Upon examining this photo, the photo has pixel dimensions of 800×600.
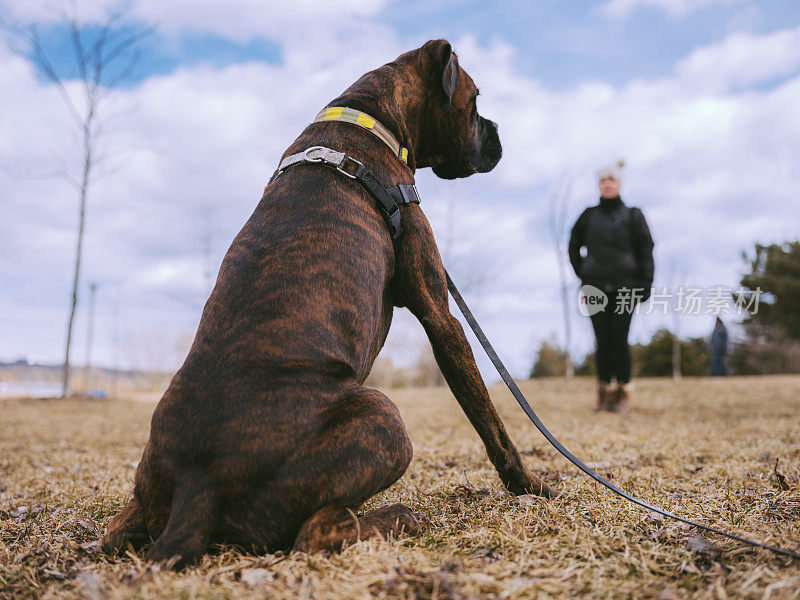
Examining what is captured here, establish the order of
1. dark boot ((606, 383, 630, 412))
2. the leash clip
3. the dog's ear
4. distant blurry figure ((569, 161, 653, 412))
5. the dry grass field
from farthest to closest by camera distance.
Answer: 1. dark boot ((606, 383, 630, 412))
2. distant blurry figure ((569, 161, 653, 412))
3. the dog's ear
4. the leash clip
5. the dry grass field

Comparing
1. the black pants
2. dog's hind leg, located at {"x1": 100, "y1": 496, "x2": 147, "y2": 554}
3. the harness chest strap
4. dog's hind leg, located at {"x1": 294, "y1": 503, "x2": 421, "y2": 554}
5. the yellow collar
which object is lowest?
dog's hind leg, located at {"x1": 100, "y1": 496, "x2": 147, "y2": 554}

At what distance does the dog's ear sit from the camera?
2792 millimetres

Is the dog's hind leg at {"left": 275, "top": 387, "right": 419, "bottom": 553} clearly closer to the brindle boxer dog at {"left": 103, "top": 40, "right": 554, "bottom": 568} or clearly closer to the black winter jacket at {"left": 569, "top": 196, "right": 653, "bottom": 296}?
the brindle boxer dog at {"left": 103, "top": 40, "right": 554, "bottom": 568}

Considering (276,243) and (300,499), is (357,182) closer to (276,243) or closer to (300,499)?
(276,243)

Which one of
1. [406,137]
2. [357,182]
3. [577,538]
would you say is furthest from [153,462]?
A: [406,137]

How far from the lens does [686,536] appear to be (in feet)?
6.70

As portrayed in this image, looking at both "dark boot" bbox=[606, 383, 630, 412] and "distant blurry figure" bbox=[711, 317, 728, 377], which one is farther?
"distant blurry figure" bbox=[711, 317, 728, 377]

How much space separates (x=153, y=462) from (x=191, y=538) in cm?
28

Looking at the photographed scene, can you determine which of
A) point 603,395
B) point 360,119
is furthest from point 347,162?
point 603,395

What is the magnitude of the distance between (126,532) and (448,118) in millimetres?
2299

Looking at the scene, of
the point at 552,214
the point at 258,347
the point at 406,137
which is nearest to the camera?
the point at 258,347

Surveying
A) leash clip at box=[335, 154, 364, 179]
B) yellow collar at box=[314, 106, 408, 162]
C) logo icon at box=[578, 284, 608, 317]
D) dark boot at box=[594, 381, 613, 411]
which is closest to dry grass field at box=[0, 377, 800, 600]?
leash clip at box=[335, 154, 364, 179]

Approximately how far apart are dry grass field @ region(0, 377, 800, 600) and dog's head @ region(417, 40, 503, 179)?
65.3 inches

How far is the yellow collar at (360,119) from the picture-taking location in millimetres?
2533
